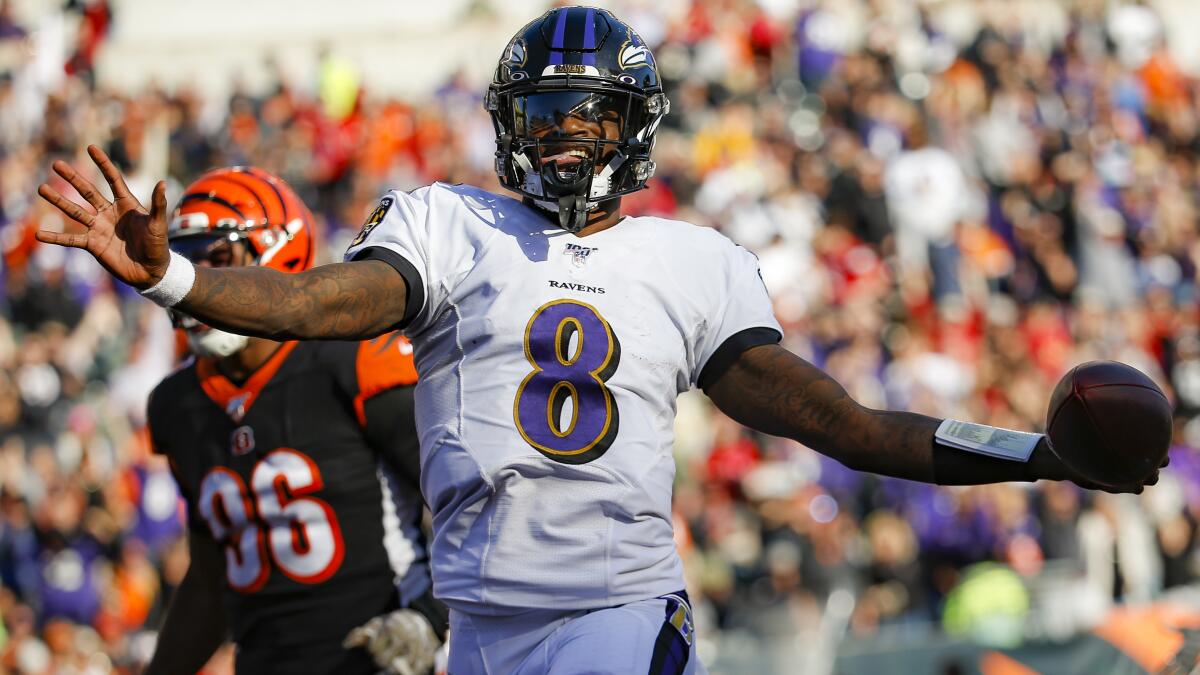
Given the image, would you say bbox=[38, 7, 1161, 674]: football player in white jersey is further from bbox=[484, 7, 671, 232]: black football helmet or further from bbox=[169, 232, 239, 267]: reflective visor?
bbox=[169, 232, 239, 267]: reflective visor

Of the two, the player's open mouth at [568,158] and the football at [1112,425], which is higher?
Answer: the player's open mouth at [568,158]

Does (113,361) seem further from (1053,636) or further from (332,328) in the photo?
(332,328)

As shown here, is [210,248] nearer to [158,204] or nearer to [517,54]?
[517,54]

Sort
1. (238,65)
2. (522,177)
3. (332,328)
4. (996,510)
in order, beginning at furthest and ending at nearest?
(238,65), (996,510), (522,177), (332,328)

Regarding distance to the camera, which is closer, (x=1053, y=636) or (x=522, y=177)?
(x=522, y=177)

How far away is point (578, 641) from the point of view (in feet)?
11.4

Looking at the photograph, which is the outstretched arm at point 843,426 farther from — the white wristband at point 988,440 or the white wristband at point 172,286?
the white wristband at point 172,286

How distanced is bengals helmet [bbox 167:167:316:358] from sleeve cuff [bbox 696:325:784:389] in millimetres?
1597

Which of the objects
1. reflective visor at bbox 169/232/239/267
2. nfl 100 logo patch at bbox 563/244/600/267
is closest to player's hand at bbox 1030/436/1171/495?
nfl 100 logo patch at bbox 563/244/600/267

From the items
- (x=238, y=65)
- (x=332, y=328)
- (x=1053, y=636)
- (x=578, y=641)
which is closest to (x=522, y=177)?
(x=332, y=328)

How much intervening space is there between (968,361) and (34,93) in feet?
35.5

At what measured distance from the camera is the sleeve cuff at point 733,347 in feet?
12.5

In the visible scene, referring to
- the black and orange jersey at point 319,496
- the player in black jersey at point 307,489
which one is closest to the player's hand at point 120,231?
the player in black jersey at point 307,489

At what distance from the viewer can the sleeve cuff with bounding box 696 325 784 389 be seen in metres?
3.80
